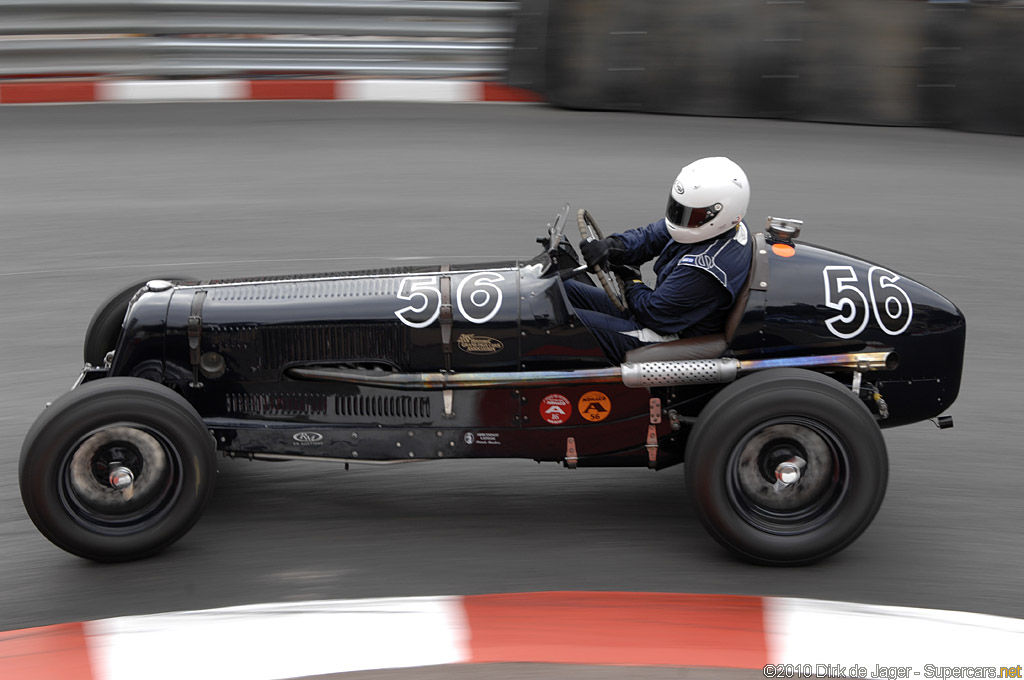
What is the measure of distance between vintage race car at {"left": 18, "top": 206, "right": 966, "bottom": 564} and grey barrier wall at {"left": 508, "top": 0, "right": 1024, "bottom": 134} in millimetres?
5907

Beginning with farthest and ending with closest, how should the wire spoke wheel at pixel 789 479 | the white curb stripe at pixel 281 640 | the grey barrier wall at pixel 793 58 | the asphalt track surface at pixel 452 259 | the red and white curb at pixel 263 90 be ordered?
1. the red and white curb at pixel 263 90
2. the grey barrier wall at pixel 793 58
3. the asphalt track surface at pixel 452 259
4. the wire spoke wheel at pixel 789 479
5. the white curb stripe at pixel 281 640

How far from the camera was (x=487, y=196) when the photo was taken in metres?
8.39

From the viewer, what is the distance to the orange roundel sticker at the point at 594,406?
13.8ft

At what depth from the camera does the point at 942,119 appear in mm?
9875

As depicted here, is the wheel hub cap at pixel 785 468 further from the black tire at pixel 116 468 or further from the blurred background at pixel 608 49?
the blurred background at pixel 608 49

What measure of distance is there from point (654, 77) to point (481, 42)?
176 cm

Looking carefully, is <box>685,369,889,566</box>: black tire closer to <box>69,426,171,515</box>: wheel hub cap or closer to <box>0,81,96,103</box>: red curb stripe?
<box>69,426,171,515</box>: wheel hub cap

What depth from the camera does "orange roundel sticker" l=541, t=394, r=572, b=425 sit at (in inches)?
165

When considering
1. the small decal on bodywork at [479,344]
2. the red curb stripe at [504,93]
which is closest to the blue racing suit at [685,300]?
the small decal on bodywork at [479,344]

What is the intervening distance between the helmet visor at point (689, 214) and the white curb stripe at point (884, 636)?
4.76 ft

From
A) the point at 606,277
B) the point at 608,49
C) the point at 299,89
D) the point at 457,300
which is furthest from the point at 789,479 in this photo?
the point at 299,89

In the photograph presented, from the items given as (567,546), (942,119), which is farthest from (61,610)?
(942,119)

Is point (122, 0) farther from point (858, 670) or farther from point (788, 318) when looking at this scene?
point (858, 670)

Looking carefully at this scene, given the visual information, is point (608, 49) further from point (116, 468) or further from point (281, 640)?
point (281, 640)
